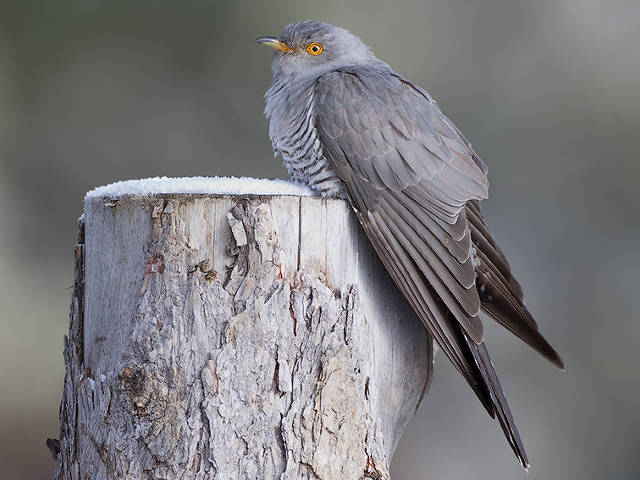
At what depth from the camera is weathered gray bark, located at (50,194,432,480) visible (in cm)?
195

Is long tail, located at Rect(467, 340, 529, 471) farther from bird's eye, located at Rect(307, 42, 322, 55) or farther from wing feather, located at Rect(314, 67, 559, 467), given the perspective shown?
bird's eye, located at Rect(307, 42, 322, 55)

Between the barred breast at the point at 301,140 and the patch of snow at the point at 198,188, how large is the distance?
0.11 m

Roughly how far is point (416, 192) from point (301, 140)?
0.45 m

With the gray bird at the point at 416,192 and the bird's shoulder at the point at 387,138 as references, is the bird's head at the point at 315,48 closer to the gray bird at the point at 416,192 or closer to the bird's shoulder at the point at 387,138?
the gray bird at the point at 416,192

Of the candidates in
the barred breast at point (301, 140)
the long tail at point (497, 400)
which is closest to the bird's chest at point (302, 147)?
the barred breast at point (301, 140)

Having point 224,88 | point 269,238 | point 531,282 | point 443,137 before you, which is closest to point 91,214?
point 269,238

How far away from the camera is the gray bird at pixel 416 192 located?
222cm

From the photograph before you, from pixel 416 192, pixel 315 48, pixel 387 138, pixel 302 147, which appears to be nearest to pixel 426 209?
pixel 416 192

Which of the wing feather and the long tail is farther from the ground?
the wing feather

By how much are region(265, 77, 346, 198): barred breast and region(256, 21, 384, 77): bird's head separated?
0.50 ft

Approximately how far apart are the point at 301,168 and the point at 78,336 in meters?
0.90

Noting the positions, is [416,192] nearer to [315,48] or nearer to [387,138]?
[387,138]

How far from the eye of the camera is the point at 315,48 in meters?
2.90

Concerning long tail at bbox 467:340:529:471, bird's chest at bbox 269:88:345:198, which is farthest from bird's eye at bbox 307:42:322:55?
long tail at bbox 467:340:529:471
